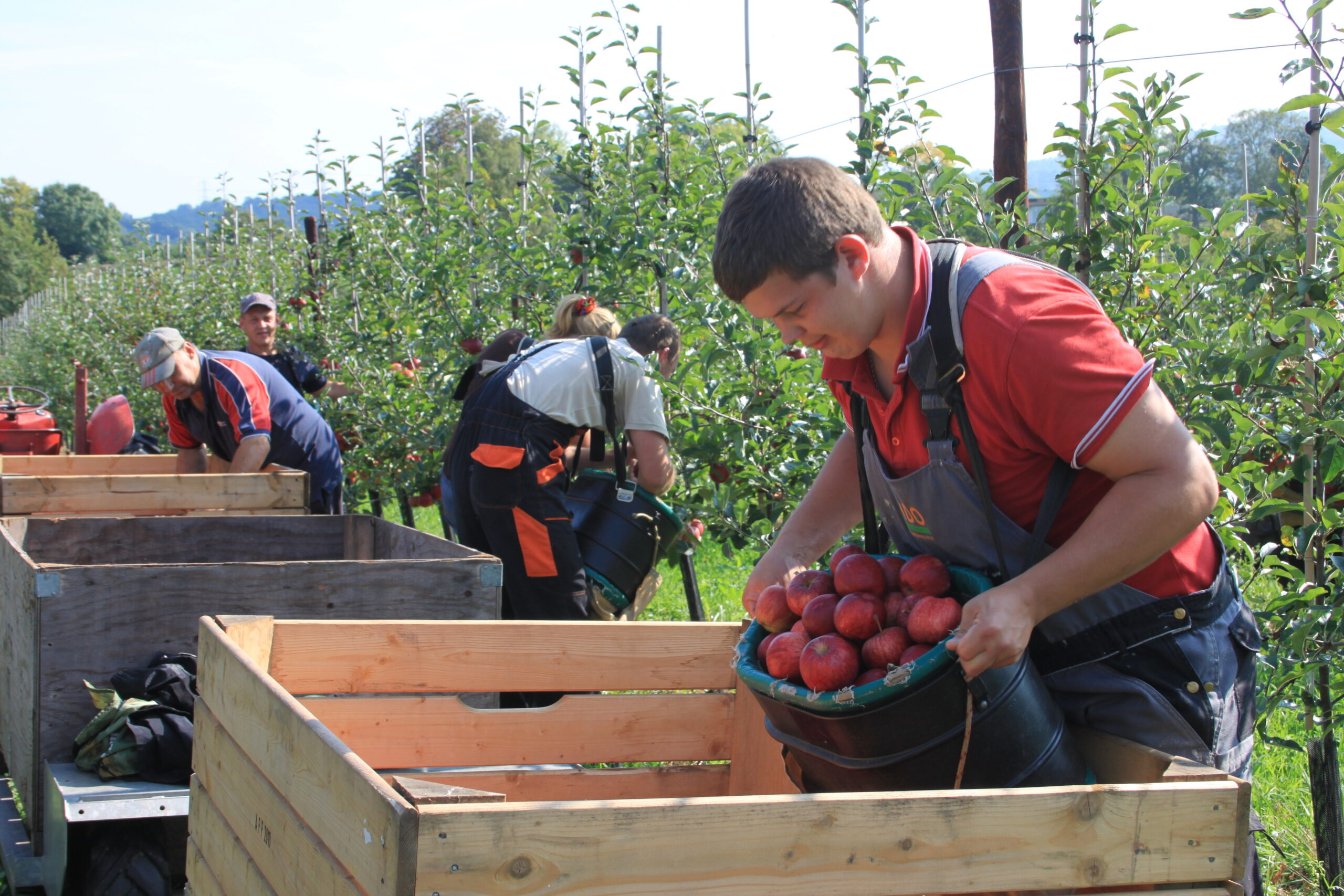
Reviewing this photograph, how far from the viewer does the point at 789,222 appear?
1.55 meters

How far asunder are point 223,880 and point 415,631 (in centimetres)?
58

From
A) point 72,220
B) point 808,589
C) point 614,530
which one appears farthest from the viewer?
point 72,220

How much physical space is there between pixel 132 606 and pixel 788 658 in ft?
6.91

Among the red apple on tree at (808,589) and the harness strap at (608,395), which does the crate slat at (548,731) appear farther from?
the harness strap at (608,395)

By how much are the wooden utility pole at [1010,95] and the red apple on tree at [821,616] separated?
6.53ft

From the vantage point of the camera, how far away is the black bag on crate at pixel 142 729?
2734mm

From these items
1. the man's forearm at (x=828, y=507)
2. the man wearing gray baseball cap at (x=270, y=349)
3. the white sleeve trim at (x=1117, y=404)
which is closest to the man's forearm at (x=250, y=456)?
the man wearing gray baseball cap at (x=270, y=349)

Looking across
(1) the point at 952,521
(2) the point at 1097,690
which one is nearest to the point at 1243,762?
(2) the point at 1097,690

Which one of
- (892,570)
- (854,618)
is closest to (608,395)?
(892,570)

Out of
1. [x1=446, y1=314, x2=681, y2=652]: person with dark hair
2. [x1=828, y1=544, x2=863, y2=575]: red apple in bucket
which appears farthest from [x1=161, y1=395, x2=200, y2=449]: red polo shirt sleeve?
[x1=828, y1=544, x2=863, y2=575]: red apple in bucket

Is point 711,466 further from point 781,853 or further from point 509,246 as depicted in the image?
point 509,246

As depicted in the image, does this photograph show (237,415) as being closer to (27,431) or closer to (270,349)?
(270,349)

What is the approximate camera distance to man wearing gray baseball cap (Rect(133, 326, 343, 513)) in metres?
5.12

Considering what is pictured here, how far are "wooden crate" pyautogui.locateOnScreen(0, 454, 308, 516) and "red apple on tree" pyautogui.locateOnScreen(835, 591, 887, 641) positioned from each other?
3.68 meters
